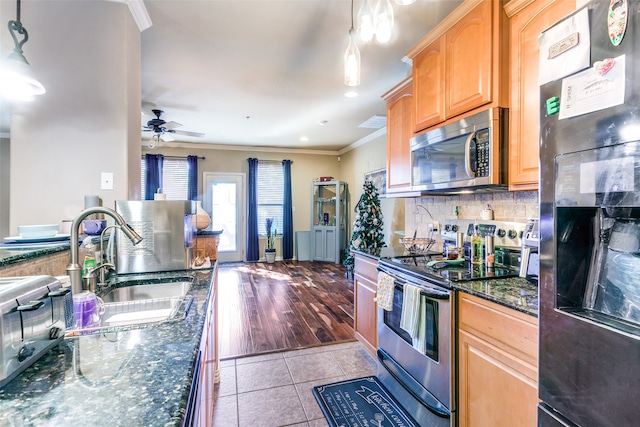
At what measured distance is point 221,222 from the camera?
6926mm

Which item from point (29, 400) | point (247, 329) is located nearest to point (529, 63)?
point (29, 400)

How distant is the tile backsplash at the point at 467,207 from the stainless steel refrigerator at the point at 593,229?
0.98 meters

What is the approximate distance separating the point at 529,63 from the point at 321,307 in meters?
3.24

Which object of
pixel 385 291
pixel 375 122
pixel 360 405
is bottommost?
pixel 360 405

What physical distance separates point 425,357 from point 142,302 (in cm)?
154

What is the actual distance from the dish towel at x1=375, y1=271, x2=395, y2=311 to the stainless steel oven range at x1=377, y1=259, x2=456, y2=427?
0.10 feet

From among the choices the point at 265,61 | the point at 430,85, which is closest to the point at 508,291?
the point at 430,85

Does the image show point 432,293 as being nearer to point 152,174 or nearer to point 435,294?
point 435,294

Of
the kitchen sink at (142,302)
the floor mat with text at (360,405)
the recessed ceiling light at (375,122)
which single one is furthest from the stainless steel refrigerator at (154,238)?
the recessed ceiling light at (375,122)

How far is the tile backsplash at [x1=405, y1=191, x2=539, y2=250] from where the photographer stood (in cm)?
188

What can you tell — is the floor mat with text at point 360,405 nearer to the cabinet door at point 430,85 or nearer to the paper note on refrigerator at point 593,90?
the paper note on refrigerator at point 593,90

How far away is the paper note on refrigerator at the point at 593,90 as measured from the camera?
79 centimetres

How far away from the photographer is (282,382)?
2.25 metres

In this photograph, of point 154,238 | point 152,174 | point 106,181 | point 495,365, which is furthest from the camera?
point 152,174
